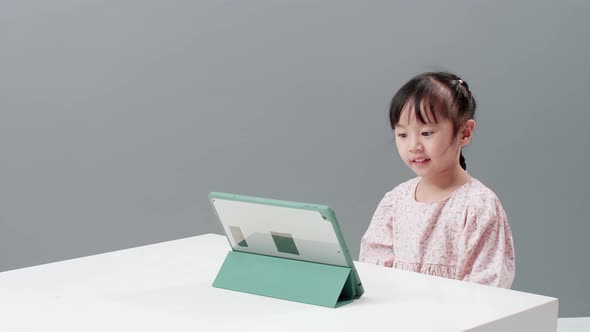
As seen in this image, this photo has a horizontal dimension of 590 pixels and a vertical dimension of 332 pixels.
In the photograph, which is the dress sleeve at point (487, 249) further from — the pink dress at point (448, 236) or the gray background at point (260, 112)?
the gray background at point (260, 112)

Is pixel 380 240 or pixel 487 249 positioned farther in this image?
pixel 380 240

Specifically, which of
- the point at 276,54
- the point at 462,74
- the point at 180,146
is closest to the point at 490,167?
the point at 462,74

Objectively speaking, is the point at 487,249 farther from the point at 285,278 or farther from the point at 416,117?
the point at 285,278

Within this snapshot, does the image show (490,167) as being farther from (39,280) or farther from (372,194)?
(39,280)

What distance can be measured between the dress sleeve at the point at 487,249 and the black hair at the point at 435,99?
0.62 feet

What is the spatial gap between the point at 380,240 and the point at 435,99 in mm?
353

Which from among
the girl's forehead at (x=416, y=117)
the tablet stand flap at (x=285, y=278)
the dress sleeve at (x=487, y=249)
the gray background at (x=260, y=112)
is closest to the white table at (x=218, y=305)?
the tablet stand flap at (x=285, y=278)

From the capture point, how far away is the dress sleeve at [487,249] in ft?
6.49

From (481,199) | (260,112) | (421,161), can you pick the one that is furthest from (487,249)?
(260,112)

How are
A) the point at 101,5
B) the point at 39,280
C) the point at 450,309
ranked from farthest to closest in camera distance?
the point at 101,5
the point at 39,280
the point at 450,309

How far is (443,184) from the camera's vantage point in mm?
2174

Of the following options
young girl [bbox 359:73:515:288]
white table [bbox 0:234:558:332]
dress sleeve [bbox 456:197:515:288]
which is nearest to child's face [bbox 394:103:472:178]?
young girl [bbox 359:73:515:288]

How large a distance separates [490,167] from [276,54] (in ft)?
2.67

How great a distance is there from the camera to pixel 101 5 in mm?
3250
